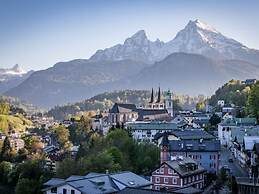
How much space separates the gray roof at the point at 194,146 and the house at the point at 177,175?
475 centimetres

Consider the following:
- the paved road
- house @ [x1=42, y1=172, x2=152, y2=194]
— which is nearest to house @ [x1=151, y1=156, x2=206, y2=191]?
house @ [x1=42, y1=172, x2=152, y2=194]

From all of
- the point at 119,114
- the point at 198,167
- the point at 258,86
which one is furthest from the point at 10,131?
the point at 198,167

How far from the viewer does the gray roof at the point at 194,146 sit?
148 ft

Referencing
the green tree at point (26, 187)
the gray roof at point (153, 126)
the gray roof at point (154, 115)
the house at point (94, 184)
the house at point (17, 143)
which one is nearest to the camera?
the house at point (94, 184)

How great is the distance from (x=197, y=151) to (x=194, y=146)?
68 cm

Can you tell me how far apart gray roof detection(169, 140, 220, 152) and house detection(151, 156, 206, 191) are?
4.75 meters

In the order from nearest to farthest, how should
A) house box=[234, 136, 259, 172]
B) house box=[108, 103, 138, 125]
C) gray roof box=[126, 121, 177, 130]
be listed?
house box=[234, 136, 259, 172], gray roof box=[126, 121, 177, 130], house box=[108, 103, 138, 125]

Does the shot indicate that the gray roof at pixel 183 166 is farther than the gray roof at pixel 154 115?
No

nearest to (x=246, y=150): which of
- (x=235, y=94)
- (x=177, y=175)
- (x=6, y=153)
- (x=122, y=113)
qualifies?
(x=177, y=175)

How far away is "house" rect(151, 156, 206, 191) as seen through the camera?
126 feet

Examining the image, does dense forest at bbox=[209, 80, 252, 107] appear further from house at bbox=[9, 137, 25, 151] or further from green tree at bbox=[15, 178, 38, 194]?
green tree at bbox=[15, 178, 38, 194]

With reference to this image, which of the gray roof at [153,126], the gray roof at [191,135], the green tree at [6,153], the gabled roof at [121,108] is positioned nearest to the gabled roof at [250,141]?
the gray roof at [191,135]

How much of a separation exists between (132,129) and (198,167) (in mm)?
29215

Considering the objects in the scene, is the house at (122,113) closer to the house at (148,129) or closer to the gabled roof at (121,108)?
the gabled roof at (121,108)
